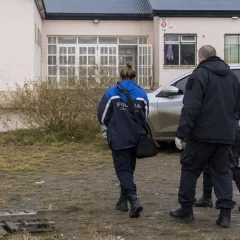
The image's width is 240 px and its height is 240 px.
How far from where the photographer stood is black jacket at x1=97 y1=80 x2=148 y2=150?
682cm

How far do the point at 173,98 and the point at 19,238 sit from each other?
21.4 ft

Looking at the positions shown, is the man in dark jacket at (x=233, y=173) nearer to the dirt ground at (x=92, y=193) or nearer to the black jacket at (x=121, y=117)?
the dirt ground at (x=92, y=193)

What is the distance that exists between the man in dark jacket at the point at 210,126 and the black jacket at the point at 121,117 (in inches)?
25.6

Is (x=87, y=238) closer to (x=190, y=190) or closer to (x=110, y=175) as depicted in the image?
(x=190, y=190)

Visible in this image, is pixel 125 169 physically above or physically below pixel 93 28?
below

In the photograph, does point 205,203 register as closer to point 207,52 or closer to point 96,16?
point 207,52

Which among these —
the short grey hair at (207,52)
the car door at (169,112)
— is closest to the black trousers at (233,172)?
the short grey hair at (207,52)

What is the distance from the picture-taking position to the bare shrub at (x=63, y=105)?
507 inches

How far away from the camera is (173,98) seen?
11.5m

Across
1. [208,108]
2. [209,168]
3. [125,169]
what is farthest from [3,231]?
[208,108]

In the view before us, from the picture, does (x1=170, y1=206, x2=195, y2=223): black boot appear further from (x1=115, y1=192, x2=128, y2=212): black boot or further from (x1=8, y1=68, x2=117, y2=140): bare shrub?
(x1=8, y1=68, x2=117, y2=140): bare shrub

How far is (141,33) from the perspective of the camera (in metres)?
30.8

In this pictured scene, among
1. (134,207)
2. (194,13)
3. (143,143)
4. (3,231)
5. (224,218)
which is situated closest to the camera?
(3,231)

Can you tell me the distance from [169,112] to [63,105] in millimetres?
2571
